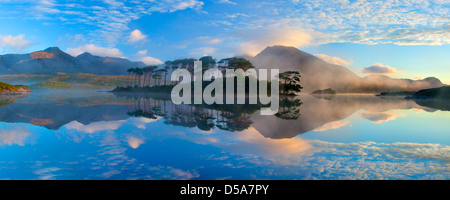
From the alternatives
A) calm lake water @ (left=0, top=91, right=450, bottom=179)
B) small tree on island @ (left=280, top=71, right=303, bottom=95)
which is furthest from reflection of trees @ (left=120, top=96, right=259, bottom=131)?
small tree on island @ (left=280, top=71, right=303, bottom=95)

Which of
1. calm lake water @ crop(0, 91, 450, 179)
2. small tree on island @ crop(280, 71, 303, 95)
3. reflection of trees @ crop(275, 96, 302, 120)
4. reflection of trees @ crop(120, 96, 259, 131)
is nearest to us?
calm lake water @ crop(0, 91, 450, 179)

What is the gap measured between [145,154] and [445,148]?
8016mm

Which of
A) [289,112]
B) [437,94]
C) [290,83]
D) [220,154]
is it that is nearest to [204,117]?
[289,112]

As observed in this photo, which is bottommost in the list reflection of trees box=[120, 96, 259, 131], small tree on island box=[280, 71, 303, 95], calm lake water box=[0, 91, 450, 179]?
calm lake water box=[0, 91, 450, 179]

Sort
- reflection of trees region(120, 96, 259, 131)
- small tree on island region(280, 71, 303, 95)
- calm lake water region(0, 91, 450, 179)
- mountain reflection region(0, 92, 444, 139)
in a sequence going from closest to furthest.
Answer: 1. calm lake water region(0, 91, 450, 179)
2. mountain reflection region(0, 92, 444, 139)
3. reflection of trees region(120, 96, 259, 131)
4. small tree on island region(280, 71, 303, 95)

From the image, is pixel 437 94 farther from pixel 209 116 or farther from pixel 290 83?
pixel 209 116

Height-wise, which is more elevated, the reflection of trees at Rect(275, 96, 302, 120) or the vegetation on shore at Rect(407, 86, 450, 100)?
the vegetation on shore at Rect(407, 86, 450, 100)

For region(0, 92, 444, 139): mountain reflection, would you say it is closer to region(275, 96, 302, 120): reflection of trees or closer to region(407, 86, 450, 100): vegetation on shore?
region(275, 96, 302, 120): reflection of trees

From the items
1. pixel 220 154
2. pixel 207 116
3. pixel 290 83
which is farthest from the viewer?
pixel 290 83

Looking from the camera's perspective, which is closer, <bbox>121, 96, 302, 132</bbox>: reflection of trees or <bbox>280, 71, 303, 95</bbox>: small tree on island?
<bbox>121, 96, 302, 132</bbox>: reflection of trees

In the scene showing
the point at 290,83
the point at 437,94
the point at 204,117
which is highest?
the point at 290,83
